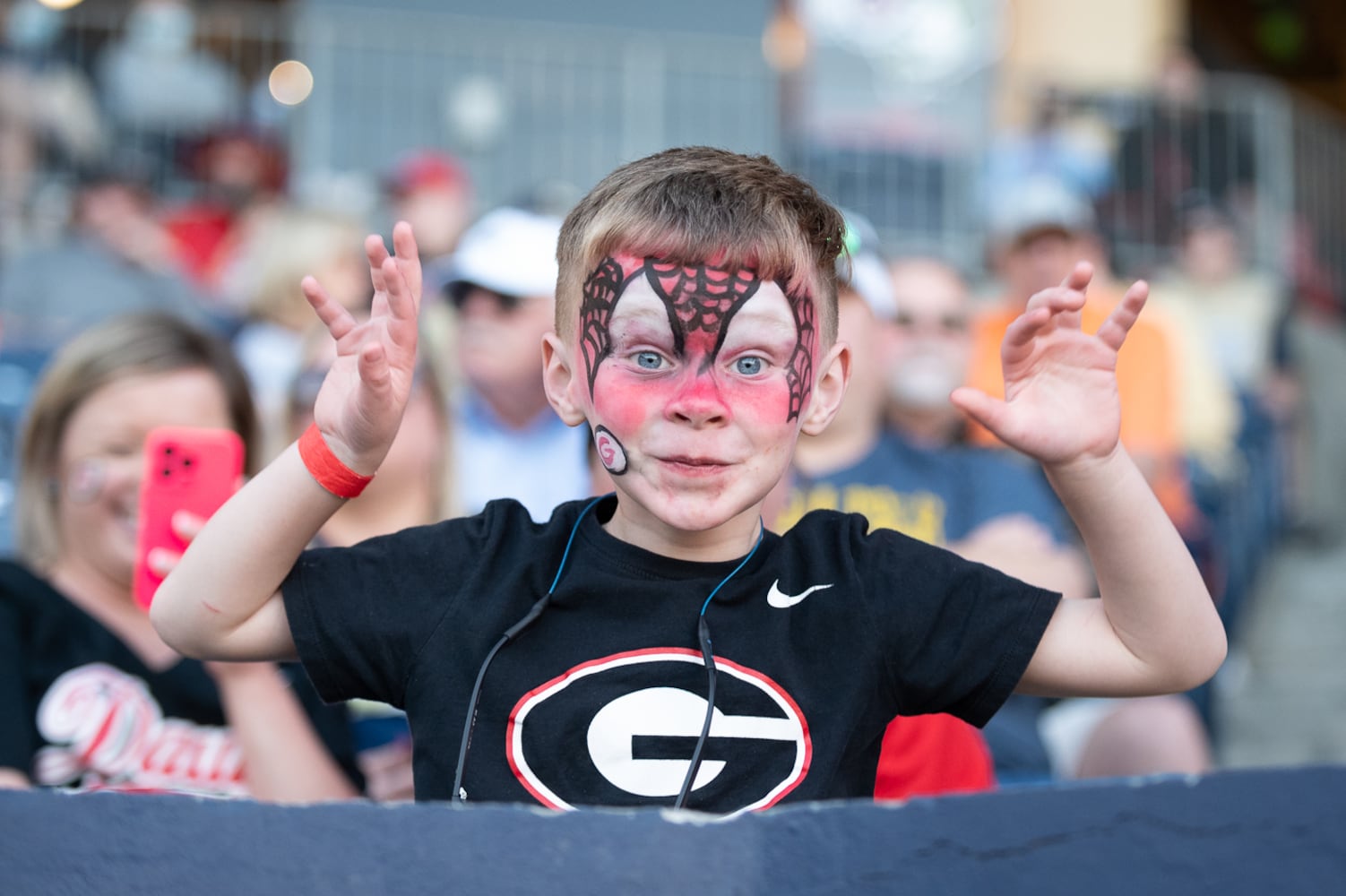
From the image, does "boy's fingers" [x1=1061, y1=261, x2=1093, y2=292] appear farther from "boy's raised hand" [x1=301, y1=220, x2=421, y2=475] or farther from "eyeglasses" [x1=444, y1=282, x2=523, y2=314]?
"eyeglasses" [x1=444, y1=282, x2=523, y2=314]

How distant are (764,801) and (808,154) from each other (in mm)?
7753

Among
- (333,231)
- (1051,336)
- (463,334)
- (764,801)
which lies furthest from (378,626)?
(333,231)

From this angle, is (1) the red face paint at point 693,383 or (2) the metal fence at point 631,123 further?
(2) the metal fence at point 631,123

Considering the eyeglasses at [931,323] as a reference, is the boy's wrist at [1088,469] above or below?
above

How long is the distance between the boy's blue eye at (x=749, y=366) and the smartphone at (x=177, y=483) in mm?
798

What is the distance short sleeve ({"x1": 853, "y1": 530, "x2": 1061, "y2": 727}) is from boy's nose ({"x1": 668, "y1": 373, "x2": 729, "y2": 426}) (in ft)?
0.91

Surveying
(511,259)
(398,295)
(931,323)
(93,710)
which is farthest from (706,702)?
(931,323)

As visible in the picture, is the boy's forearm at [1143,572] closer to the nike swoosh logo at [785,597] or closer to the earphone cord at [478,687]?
the nike swoosh logo at [785,597]

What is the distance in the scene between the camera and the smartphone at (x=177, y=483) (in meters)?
2.04

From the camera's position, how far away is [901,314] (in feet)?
15.7

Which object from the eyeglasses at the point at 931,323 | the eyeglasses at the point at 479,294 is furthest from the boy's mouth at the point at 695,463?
the eyeglasses at the point at 931,323

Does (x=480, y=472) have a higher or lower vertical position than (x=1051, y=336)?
lower

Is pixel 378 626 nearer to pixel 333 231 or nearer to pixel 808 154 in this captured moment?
pixel 333 231

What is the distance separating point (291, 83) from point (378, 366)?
24.8 ft
